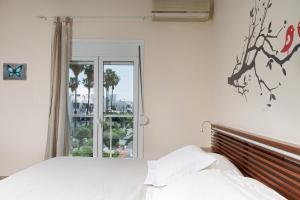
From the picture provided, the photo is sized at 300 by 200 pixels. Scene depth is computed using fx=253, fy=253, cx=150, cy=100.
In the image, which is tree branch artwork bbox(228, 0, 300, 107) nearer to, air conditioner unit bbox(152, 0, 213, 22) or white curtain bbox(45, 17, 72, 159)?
air conditioner unit bbox(152, 0, 213, 22)

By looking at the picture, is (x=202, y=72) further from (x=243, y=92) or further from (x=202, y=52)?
(x=243, y=92)

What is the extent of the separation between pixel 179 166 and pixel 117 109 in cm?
189

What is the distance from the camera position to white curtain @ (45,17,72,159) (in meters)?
3.39

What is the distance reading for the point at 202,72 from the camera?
3510mm

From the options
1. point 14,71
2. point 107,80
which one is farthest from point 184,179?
point 14,71

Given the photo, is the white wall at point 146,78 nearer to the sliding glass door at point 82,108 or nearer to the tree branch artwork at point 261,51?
the sliding glass door at point 82,108

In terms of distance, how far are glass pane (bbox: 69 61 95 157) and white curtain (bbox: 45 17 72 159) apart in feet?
0.47

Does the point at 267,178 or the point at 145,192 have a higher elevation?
the point at 267,178

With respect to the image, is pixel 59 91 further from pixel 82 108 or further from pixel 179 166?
pixel 179 166

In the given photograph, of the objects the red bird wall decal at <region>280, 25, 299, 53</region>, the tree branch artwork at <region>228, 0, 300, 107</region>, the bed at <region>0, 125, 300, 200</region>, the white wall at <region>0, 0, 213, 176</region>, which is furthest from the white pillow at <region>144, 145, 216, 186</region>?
the white wall at <region>0, 0, 213, 176</region>

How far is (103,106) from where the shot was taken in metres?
3.56

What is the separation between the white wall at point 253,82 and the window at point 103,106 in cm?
121

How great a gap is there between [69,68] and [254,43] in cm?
246

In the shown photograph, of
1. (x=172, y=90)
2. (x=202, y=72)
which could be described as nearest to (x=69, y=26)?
(x=172, y=90)
